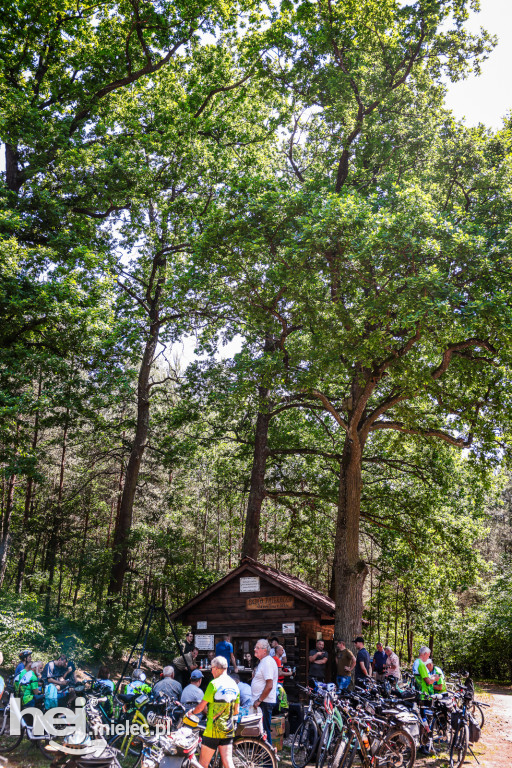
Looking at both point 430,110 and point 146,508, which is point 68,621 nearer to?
point 146,508

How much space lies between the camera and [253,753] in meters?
7.54

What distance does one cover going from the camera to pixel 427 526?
19.0m

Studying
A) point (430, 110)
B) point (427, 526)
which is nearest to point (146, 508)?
point (427, 526)

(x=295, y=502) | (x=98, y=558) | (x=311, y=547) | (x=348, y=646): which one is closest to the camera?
(x=348, y=646)

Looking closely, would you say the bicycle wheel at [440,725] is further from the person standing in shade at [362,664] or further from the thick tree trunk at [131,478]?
the thick tree trunk at [131,478]

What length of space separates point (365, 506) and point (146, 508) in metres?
12.5

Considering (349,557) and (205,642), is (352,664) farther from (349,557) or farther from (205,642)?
(205,642)

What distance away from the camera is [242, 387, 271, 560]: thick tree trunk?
20.3 meters

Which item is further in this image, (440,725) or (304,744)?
(440,725)

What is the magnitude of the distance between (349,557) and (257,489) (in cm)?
638

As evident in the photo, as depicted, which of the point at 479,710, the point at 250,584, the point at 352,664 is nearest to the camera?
the point at 352,664

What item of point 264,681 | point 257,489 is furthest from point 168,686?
point 257,489

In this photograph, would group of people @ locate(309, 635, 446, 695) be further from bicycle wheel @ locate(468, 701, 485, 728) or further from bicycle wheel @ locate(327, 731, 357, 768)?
bicycle wheel @ locate(327, 731, 357, 768)

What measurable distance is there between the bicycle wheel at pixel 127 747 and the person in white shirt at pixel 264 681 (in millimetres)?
1768
